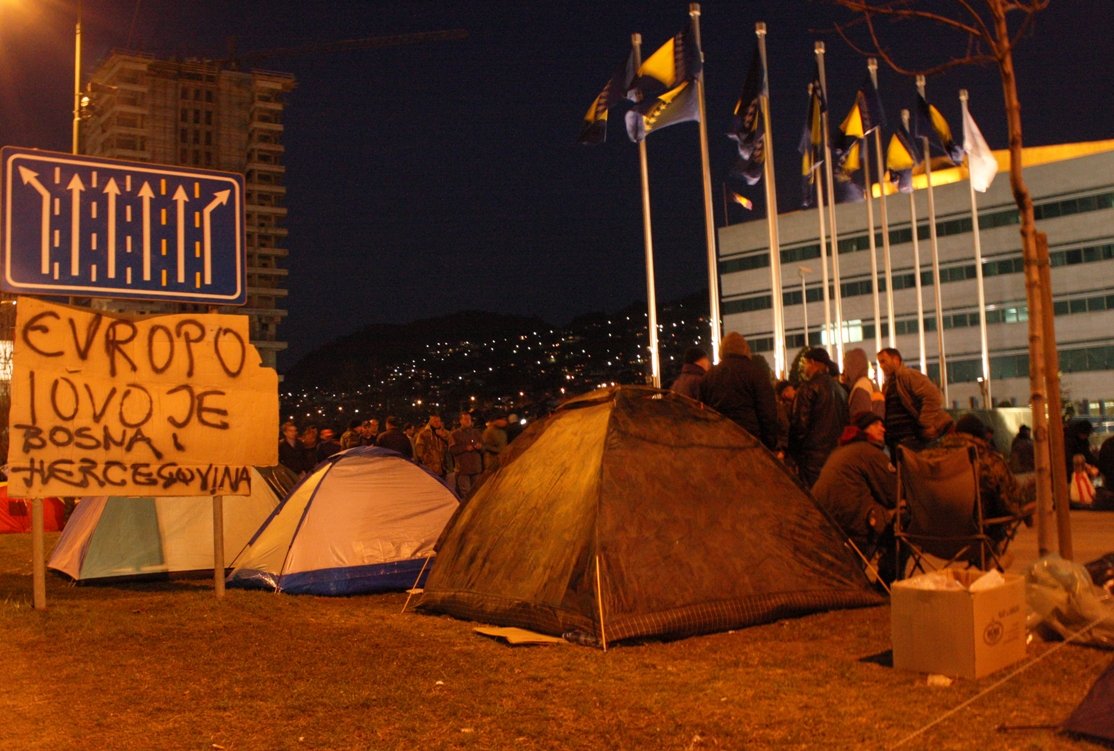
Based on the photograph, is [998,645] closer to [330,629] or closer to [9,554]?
[330,629]

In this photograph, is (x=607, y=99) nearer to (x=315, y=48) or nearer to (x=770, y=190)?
(x=770, y=190)

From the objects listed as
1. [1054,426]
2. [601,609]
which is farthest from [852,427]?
[601,609]

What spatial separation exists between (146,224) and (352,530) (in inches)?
138

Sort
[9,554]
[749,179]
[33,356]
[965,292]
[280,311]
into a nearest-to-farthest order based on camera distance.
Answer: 1. [33,356]
2. [9,554]
3. [749,179]
4. [965,292]
5. [280,311]

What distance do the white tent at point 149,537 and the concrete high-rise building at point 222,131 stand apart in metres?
98.7

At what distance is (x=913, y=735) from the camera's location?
4309 millimetres

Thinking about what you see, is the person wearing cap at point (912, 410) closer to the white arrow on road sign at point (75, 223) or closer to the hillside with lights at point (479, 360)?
the white arrow on road sign at point (75, 223)

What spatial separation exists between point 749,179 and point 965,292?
3928 centimetres

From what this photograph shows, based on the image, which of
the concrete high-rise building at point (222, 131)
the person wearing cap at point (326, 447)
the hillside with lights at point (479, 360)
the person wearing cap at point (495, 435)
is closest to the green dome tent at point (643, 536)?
the person wearing cap at point (326, 447)

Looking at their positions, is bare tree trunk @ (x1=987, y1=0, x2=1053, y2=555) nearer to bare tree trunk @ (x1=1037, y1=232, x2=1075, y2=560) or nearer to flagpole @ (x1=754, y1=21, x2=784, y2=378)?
bare tree trunk @ (x1=1037, y1=232, x2=1075, y2=560)

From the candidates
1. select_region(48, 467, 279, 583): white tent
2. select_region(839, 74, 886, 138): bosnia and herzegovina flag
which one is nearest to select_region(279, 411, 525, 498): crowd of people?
select_region(48, 467, 279, 583): white tent

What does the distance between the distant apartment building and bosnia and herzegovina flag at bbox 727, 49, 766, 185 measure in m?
31.1

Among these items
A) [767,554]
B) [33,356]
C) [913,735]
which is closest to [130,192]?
[33,356]

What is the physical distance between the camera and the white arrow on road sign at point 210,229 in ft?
31.1
